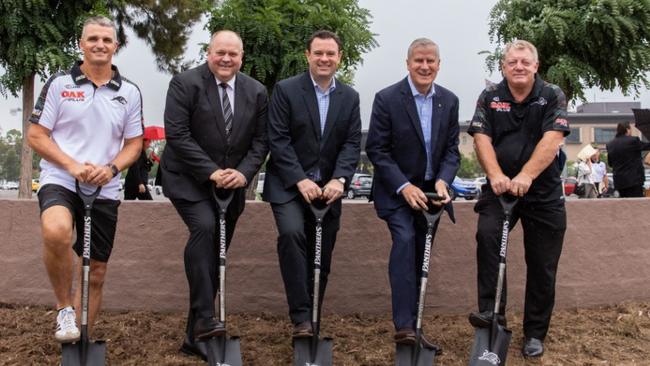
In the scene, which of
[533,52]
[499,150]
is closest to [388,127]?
[499,150]

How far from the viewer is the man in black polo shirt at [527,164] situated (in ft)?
14.4

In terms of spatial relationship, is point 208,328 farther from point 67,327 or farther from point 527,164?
point 527,164

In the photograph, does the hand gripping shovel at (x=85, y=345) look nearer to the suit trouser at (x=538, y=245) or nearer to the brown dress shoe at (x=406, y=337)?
the brown dress shoe at (x=406, y=337)

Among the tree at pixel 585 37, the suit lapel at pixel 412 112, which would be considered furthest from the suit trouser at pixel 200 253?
the tree at pixel 585 37

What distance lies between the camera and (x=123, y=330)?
16.2 feet

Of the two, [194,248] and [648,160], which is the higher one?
[648,160]

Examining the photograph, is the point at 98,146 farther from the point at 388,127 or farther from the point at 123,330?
the point at 388,127

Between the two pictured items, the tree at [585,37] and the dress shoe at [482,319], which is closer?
the dress shoe at [482,319]

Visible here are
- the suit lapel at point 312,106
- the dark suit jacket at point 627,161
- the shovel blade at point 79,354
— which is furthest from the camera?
the dark suit jacket at point 627,161

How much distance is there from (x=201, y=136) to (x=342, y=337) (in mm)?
1820

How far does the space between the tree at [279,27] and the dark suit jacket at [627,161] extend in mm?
4179

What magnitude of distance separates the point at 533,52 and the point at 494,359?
6.76ft

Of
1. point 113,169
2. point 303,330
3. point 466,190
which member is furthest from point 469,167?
point 113,169

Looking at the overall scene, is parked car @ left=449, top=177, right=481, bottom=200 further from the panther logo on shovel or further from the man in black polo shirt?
the panther logo on shovel
